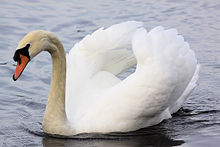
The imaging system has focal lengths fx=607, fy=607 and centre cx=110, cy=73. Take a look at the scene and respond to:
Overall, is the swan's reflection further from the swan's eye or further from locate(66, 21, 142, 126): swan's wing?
the swan's eye

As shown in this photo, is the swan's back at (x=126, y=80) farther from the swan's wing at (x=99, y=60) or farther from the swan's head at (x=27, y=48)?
the swan's head at (x=27, y=48)

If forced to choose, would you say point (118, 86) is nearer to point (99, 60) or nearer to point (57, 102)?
point (57, 102)

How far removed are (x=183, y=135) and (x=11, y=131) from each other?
2.18 metres

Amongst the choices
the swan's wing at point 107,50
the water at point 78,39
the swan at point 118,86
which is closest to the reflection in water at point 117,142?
the water at point 78,39

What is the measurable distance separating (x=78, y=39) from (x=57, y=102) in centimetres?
443

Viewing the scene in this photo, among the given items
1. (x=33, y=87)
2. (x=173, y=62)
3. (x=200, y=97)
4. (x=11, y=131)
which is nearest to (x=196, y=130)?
(x=173, y=62)

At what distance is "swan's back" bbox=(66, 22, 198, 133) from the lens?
7.18 m

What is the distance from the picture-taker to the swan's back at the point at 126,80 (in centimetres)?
718

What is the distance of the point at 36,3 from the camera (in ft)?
45.1

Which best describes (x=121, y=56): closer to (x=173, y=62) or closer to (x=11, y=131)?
(x=173, y=62)

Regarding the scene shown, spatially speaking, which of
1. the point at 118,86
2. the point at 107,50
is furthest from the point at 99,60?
the point at 118,86

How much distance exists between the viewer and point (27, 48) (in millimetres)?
6773

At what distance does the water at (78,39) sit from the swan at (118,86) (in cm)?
18

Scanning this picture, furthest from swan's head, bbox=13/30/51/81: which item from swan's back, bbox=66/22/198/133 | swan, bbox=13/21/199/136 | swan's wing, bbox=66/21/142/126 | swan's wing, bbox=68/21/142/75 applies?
swan's wing, bbox=68/21/142/75
